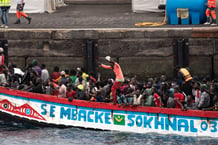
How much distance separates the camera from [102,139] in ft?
80.9

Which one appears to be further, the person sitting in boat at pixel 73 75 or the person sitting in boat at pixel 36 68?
the person sitting in boat at pixel 36 68

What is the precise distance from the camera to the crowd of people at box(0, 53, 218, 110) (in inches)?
956

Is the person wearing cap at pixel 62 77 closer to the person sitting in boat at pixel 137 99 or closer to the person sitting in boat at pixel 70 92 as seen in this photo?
the person sitting in boat at pixel 70 92

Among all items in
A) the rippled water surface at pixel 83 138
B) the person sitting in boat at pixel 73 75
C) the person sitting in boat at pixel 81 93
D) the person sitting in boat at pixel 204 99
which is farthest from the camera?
the person sitting in boat at pixel 73 75

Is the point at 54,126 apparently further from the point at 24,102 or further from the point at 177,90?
the point at 177,90

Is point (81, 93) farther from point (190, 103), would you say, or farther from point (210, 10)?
point (210, 10)

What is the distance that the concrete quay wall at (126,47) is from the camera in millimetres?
28859

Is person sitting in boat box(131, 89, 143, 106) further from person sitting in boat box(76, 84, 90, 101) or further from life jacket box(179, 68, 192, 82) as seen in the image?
life jacket box(179, 68, 192, 82)

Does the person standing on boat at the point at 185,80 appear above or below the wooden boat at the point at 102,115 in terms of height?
above

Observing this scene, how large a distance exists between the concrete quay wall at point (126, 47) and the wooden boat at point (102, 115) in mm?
3994

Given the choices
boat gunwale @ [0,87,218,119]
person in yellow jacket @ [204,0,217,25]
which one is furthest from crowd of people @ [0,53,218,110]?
person in yellow jacket @ [204,0,217,25]

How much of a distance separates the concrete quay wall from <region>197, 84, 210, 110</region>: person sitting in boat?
4882 mm

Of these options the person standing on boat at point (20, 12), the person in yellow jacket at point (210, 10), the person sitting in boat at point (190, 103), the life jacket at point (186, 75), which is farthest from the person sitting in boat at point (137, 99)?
the person standing on boat at point (20, 12)

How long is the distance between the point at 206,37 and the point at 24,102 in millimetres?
6916
